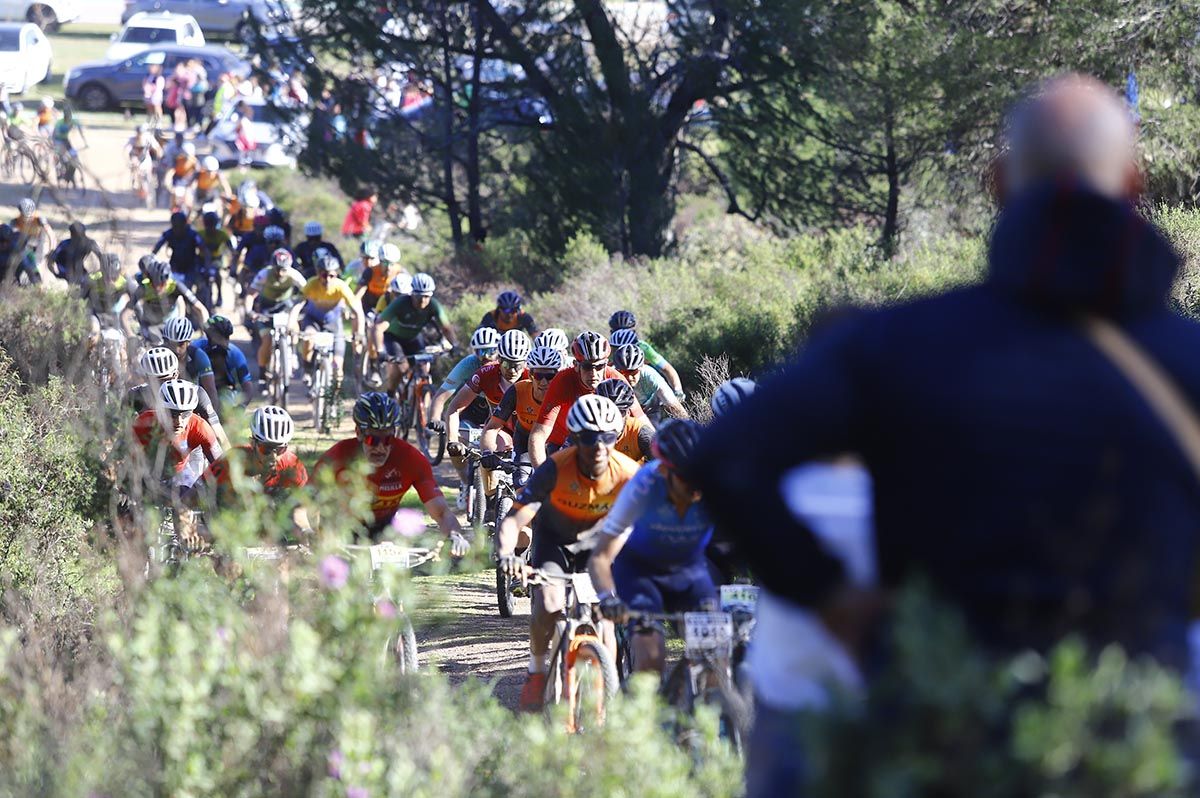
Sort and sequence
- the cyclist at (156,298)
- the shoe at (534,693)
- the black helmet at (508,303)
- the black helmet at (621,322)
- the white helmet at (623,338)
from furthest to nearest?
1. the cyclist at (156,298)
2. the black helmet at (508,303)
3. the black helmet at (621,322)
4. the white helmet at (623,338)
5. the shoe at (534,693)

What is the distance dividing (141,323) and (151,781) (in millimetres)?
12906

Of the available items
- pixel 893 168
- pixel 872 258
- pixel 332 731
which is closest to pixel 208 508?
pixel 332 731

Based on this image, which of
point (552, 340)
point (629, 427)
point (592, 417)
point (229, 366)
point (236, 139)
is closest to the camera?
point (592, 417)

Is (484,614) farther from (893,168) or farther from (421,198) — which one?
(421,198)

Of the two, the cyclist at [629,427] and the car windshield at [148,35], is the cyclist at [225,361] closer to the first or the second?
the cyclist at [629,427]

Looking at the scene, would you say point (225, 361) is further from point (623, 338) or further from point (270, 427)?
point (270, 427)

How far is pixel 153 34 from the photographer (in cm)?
4700

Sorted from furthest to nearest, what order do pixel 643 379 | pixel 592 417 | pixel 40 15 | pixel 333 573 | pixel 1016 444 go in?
pixel 40 15 → pixel 643 379 → pixel 592 417 → pixel 333 573 → pixel 1016 444

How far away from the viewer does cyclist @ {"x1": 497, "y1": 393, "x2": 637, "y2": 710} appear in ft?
25.5

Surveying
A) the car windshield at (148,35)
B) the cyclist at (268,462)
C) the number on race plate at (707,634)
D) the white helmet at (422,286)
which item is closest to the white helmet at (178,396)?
the cyclist at (268,462)

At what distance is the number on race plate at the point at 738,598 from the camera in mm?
6883

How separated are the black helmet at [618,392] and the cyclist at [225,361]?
5168mm

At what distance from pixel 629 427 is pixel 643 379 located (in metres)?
2.14

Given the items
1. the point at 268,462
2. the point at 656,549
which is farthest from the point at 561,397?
the point at 656,549
